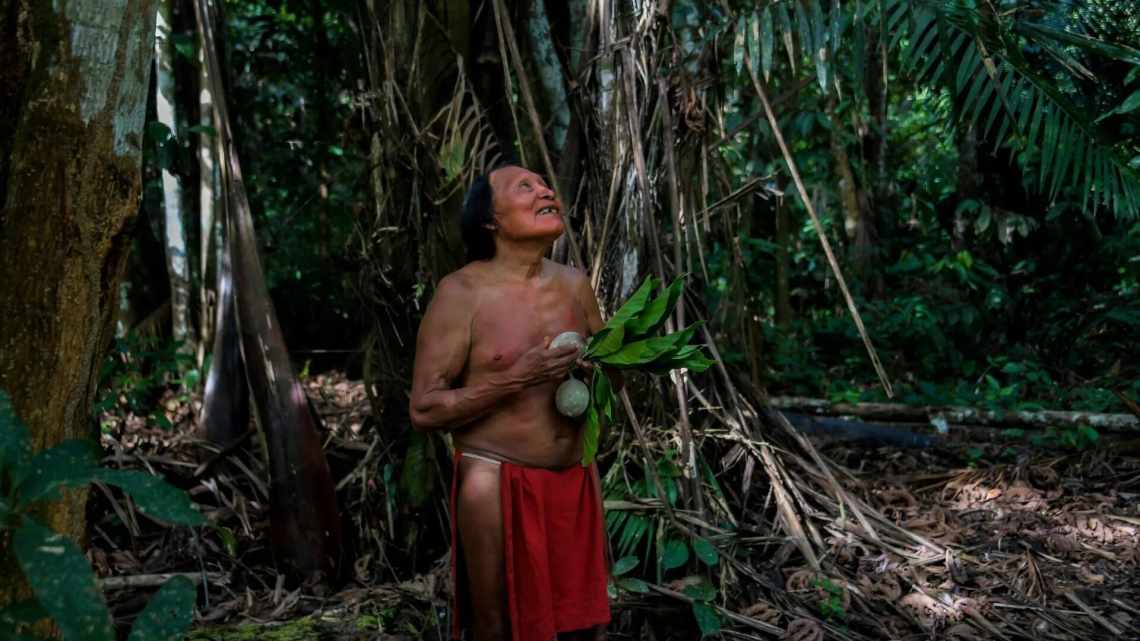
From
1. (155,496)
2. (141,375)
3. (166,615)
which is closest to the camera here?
→ (155,496)

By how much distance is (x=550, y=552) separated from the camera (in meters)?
2.80

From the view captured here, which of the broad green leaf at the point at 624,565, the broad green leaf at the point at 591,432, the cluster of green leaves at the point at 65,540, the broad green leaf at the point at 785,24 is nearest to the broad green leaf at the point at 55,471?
the cluster of green leaves at the point at 65,540

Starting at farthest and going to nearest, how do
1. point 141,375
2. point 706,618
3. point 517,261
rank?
point 141,375 < point 706,618 < point 517,261

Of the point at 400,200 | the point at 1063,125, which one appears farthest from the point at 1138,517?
the point at 400,200

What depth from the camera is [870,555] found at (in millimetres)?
4188

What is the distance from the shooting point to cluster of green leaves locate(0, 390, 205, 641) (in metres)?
1.45

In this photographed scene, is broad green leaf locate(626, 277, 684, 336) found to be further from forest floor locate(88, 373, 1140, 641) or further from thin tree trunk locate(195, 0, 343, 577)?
thin tree trunk locate(195, 0, 343, 577)

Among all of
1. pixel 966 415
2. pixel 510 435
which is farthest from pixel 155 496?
pixel 966 415

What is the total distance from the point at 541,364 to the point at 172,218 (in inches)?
178

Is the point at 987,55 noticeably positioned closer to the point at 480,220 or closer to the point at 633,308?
the point at 633,308

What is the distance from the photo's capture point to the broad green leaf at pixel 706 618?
11.1ft

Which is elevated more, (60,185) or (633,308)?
(60,185)

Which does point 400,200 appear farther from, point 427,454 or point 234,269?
point 427,454

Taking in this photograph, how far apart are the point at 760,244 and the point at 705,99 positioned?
282cm
